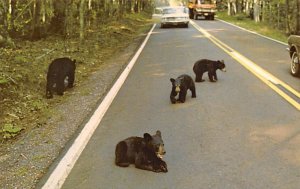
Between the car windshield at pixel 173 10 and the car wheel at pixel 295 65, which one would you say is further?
the car windshield at pixel 173 10

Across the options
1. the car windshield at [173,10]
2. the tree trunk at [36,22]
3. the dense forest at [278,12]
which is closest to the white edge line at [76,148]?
the tree trunk at [36,22]

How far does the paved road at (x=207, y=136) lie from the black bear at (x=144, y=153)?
10cm

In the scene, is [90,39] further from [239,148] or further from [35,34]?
[239,148]

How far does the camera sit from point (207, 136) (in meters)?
6.05

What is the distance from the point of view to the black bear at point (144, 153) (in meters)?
4.77

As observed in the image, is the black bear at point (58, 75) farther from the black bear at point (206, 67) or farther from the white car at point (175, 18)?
the white car at point (175, 18)

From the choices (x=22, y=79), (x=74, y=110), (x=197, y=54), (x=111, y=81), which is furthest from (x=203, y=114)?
(x=197, y=54)

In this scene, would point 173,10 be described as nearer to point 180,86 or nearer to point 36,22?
point 36,22

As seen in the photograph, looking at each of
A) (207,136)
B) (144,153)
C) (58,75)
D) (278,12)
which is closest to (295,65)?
(207,136)

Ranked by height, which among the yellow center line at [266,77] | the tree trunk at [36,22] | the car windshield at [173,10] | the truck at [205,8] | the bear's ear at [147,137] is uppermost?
the truck at [205,8]

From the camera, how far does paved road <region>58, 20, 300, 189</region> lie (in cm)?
457

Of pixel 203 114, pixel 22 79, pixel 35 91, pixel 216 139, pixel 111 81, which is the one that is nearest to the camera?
pixel 216 139

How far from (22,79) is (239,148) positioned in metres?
6.11

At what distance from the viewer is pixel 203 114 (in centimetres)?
730
